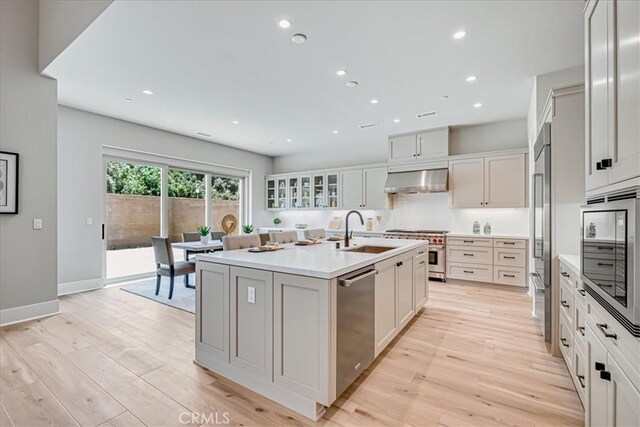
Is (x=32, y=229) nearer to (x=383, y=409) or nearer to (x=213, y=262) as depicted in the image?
(x=213, y=262)

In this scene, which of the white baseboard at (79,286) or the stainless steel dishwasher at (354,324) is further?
the white baseboard at (79,286)

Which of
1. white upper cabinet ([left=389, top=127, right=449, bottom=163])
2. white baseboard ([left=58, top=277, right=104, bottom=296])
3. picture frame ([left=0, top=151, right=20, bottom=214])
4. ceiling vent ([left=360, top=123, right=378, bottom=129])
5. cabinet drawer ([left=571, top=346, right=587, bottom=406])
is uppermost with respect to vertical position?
ceiling vent ([left=360, top=123, right=378, bottom=129])

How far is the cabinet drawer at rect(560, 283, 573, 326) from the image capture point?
2063mm

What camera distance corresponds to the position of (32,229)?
351 cm

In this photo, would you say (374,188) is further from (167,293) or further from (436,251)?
(167,293)

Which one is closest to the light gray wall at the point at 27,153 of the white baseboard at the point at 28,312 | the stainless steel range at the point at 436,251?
the white baseboard at the point at 28,312

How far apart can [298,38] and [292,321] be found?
239cm

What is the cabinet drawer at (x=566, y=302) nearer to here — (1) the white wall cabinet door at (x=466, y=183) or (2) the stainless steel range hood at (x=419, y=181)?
(1) the white wall cabinet door at (x=466, y=183)

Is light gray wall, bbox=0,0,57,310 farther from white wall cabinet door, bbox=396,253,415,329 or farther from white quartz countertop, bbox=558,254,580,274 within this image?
white quartz countertop, bbox=558,254,580,274

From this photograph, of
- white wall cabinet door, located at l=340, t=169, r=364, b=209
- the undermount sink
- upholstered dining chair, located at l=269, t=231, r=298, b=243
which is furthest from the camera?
white wall cabinet door, located at l=340, t=169, r=364, b=209

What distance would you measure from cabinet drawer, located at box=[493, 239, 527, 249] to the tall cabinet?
11.8ft

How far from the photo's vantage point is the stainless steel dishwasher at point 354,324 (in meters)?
1.86

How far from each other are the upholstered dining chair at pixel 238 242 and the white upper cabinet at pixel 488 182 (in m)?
3.86

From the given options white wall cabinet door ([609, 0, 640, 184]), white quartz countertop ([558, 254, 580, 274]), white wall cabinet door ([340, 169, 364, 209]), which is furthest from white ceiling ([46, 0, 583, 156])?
white quartz countertop ([558, 254, 580, 274])
